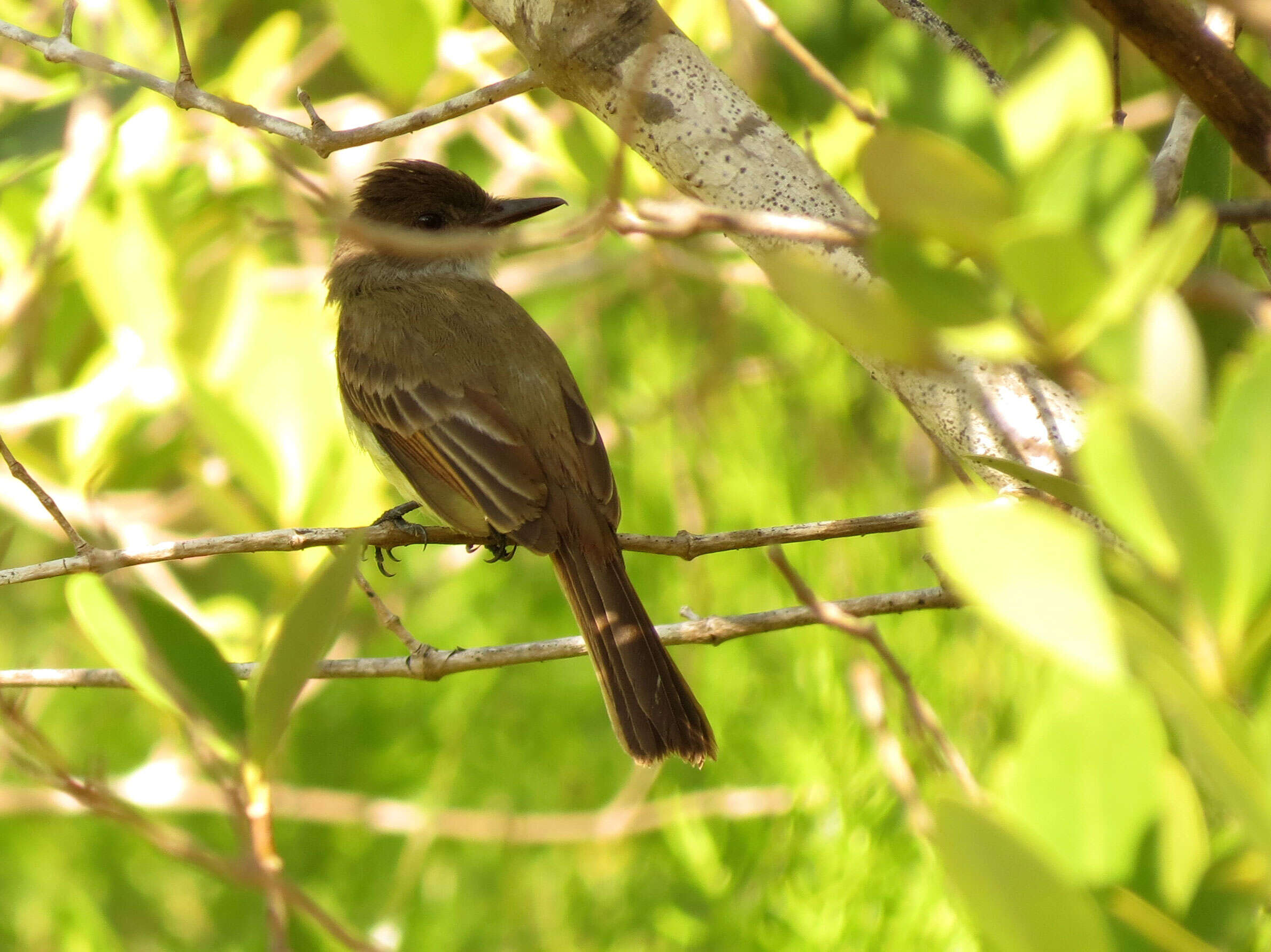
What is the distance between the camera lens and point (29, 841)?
3600 mm

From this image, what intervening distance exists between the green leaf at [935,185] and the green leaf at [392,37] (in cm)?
169

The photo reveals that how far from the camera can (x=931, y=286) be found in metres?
0.84

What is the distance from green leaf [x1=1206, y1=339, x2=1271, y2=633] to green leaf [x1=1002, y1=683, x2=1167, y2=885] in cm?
8

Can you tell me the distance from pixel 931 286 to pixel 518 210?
9.87ft

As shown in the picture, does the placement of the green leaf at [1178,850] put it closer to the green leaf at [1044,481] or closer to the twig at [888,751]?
the twig at [888,751]

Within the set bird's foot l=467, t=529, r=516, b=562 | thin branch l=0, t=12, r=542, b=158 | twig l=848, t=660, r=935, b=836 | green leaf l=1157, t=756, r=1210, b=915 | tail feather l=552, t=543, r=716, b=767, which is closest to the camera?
green leaf l=1157, t=756, r=1210, b=915

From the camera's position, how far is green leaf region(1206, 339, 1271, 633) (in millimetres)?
680

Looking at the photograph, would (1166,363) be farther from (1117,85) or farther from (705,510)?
(705,510)

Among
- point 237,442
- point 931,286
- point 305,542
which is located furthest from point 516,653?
point 931,286

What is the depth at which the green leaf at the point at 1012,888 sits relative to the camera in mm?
701

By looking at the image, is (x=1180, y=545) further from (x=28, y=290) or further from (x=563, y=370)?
(x=563, y=370)

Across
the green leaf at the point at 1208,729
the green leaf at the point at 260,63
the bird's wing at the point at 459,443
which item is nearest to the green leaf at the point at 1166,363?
the green leaf at the point at 1208,729

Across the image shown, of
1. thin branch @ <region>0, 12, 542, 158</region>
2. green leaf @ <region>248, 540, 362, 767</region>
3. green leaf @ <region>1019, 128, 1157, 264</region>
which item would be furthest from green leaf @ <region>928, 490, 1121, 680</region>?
thin branch @ <region>0, 12, 542, 158</region>

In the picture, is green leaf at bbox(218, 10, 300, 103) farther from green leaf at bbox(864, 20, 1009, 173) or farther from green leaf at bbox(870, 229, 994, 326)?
green leaf at bbox(870, 229, 994, 326)
